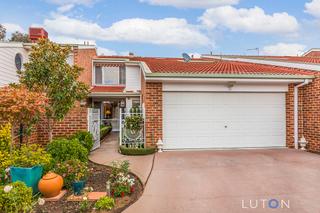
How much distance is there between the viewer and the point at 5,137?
6000 millimetres

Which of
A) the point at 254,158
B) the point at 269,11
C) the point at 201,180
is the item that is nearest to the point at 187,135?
the point at 254,158

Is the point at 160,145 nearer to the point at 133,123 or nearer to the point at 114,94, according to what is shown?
the point at 133,123

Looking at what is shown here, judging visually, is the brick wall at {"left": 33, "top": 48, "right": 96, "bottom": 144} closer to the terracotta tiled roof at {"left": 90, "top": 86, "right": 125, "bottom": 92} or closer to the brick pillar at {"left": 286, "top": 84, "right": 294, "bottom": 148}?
the brick pillar at {"left": 286, "top": 84, "right": 294, "bottom": 148}

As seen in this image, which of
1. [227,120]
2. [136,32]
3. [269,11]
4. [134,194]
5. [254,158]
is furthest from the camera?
[136,32]

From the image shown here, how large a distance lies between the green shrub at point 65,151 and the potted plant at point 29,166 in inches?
23.4

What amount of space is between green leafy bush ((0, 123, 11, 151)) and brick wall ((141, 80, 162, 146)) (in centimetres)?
489

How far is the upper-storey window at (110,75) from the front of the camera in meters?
19.8

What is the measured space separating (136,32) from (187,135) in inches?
788

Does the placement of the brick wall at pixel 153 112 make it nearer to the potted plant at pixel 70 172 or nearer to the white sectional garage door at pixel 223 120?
the white sectional garage door at pixel 223 120

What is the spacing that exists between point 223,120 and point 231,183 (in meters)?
4.58

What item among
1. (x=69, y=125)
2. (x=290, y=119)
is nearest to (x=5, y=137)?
(x=69, y=125)

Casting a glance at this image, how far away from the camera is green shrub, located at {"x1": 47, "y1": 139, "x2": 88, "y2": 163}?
634cm

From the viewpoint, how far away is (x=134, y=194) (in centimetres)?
541

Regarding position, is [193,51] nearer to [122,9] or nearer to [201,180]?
[122,9]
